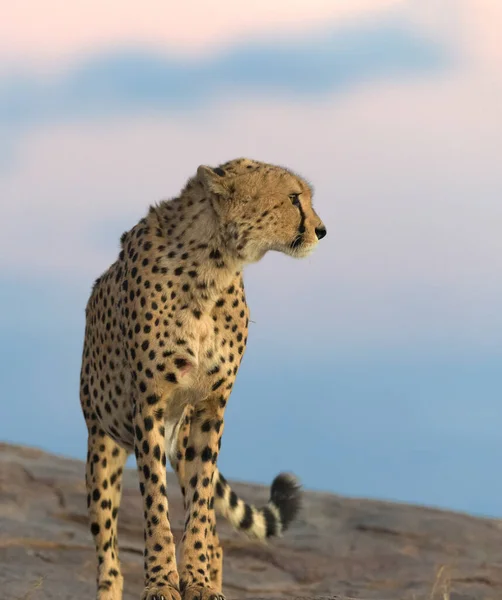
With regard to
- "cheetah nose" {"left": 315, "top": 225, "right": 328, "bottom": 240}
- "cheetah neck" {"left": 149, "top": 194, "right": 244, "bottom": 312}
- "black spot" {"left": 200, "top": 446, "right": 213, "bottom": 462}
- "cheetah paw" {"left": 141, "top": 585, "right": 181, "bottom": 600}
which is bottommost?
"cheetah paw" {"left": 141, "top": 585, "right": 181, "bottom": 600}

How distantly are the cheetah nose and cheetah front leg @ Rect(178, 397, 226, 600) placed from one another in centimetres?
71

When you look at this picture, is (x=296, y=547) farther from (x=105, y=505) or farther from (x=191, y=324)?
(x=191, y=324)

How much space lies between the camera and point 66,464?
317 inches

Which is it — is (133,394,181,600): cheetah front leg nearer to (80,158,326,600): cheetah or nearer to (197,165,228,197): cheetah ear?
(80,158,326,600): cheetah

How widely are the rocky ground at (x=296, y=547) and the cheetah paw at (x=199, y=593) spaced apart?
8.09 feet

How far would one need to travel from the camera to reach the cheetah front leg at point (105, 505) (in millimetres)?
4496

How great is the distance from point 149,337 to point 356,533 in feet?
13.4

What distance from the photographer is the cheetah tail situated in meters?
4.95

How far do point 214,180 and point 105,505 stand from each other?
1.53 metres

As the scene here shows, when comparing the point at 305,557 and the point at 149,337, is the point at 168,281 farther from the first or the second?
the point at 305,557

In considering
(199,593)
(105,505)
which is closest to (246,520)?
(105,505)

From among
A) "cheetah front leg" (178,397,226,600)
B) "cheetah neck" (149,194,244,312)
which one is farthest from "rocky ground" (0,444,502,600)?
"cheetah neck" (149,194,244,312)

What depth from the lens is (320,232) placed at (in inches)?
151

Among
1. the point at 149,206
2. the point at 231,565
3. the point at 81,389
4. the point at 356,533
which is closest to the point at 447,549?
the point at 356,533
